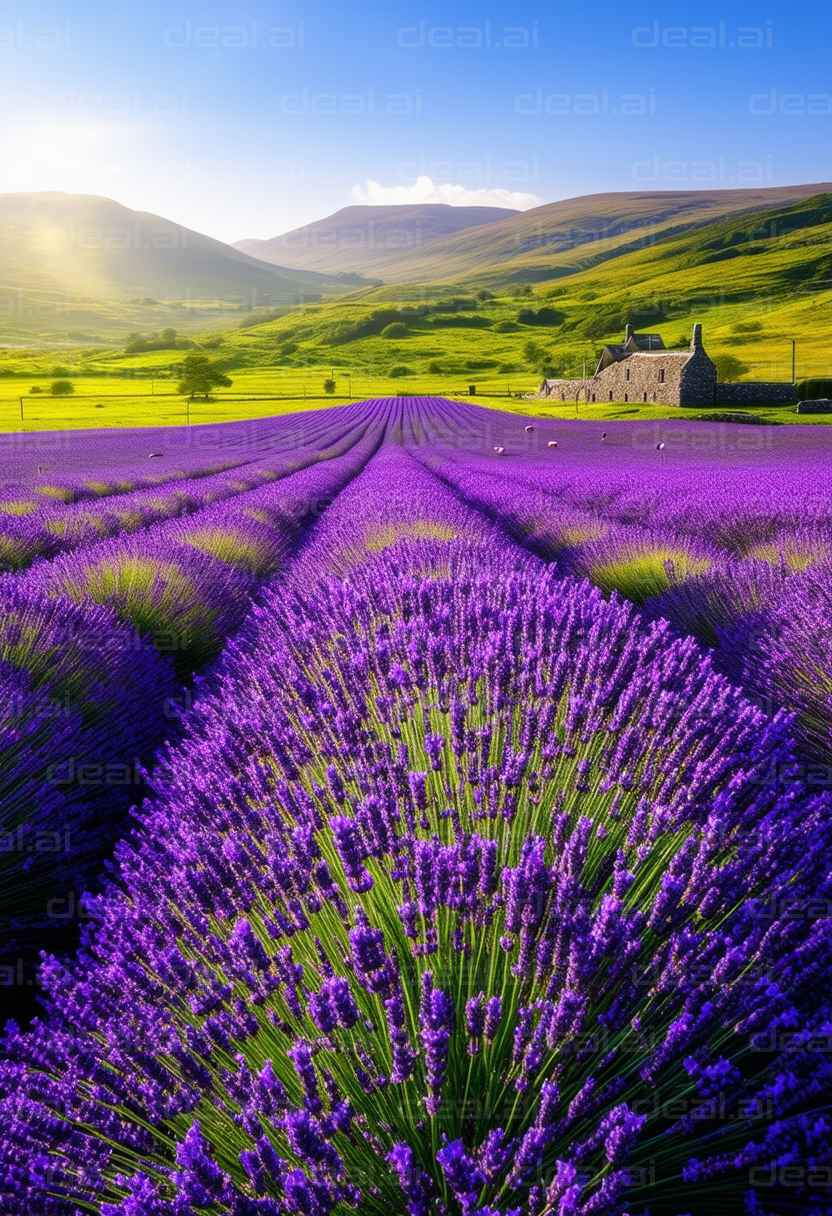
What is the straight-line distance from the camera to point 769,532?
5.21 metres

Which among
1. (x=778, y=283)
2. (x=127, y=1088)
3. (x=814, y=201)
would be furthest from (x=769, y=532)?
(x=814, y=201)

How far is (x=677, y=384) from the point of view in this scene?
124 feet

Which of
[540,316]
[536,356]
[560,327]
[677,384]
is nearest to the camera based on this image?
[677,384]

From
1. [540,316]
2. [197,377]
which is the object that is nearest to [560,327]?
[540,316]

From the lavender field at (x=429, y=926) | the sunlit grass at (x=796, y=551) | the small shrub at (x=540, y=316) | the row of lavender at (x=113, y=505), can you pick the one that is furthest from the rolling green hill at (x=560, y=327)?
the lavender field at (x=429, y=926)

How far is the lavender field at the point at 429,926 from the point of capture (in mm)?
769

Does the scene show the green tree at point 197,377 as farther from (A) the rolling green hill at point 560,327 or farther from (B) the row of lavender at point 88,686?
(B) the row of lavender at point 88,686

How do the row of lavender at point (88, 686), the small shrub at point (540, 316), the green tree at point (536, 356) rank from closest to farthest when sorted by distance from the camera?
the row of lavender at point (88, 686) → the green tree at point (536, 356) → the small shrub at point (540, 316)

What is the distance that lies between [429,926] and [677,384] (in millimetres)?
41605

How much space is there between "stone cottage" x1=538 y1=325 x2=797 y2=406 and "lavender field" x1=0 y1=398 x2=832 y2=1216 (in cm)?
3957

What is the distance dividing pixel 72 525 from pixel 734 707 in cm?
566

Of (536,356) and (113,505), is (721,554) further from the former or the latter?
(536,356)

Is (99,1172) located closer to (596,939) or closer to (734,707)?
(596,939)

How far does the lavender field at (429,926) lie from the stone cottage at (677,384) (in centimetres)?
3957
